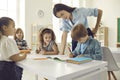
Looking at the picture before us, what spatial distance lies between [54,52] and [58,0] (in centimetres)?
383

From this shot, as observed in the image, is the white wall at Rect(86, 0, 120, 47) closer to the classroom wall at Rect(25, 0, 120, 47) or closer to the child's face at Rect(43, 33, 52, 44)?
the classroom wall at Rect(25, 0, 120, 47)

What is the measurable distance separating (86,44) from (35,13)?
314 cm

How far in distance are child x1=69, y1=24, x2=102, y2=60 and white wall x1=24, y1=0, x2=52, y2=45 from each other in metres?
2.86

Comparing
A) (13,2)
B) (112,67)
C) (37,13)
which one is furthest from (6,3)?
(112,67)

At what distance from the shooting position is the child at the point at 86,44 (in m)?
1.63

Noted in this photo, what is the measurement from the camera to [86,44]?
1738 mm

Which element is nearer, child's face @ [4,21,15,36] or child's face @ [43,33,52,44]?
child's face @ [4,21,15,36]

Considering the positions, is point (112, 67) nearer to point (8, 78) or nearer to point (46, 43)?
point (46, 43)

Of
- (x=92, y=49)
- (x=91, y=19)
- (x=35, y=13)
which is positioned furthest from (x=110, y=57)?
(x=91, y=19)

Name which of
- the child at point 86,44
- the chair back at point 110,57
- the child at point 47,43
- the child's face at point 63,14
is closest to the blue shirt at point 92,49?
the child at point 86,44

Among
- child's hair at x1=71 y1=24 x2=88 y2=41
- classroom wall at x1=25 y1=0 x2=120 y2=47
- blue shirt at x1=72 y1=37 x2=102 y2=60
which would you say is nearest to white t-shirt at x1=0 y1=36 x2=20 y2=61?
child's hair at x1=71 y1=24 x2=88 y2=41

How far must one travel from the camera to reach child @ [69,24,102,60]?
5.35ft

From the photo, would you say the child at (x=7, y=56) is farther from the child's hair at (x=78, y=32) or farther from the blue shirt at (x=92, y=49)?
the blue shirt at (x=92, y=49)

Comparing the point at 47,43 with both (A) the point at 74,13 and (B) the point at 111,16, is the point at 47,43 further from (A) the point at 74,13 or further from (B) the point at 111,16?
(B) the point at 111,16
